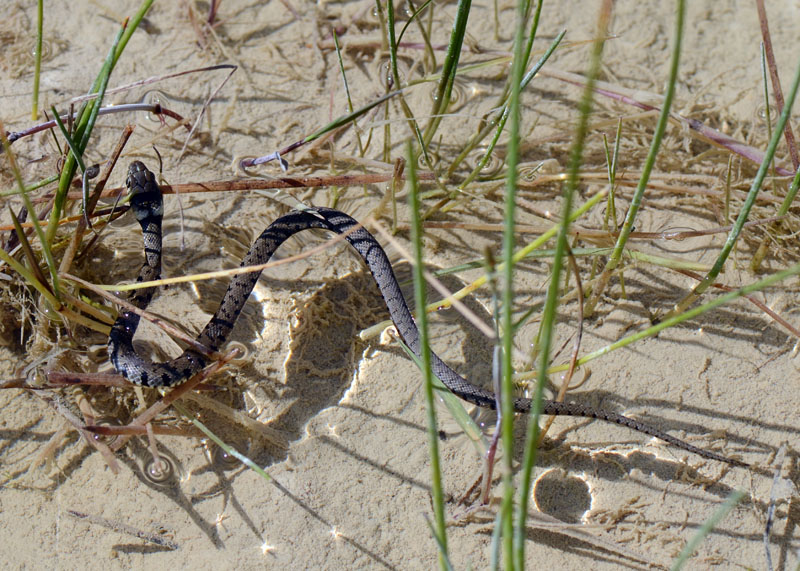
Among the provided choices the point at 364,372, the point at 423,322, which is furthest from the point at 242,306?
the point at 423,322

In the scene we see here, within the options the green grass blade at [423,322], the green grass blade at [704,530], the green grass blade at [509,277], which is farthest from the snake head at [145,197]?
Answer: the green grass blade at [704,530]

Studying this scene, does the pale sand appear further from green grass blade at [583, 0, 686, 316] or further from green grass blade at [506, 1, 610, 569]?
green grass blade at [506, 1, 610, 569]

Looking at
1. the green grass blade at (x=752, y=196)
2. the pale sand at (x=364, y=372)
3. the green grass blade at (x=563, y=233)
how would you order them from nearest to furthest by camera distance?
1. the green grass blade at (x=563, y=233)
2. the green grass blade at (x=752, y=196)
3. the pale sand at (x=364, y=372)

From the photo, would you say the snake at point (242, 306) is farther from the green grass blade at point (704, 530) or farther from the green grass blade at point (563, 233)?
the green grass blade at point (563, 233)

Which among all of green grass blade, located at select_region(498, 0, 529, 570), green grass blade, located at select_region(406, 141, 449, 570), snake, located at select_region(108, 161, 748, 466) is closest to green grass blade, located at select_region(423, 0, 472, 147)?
snake, located at select_region(108, 161, 748, 466)

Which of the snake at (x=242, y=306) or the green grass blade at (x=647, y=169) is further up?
the green grass blade at (x=647, y=169)

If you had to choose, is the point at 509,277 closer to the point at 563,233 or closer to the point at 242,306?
the point at 563,233
